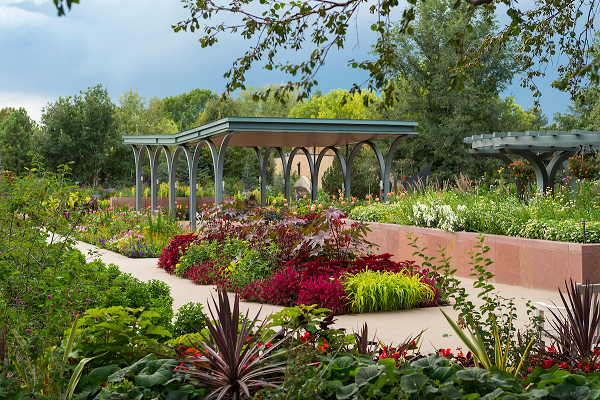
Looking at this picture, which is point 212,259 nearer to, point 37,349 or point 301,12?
point 301,12

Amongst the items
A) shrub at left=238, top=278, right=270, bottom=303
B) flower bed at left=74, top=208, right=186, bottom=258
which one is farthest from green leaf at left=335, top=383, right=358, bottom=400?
flower bed at left=74, top=208, right=186, bottom=258

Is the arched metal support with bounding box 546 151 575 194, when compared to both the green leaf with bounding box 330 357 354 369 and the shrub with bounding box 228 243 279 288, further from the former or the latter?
the green leaf with bounding box 330 357 354 369

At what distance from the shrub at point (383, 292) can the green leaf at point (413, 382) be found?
11.3 feet

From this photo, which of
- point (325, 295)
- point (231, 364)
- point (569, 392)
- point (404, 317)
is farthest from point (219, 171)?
point (569, 392)

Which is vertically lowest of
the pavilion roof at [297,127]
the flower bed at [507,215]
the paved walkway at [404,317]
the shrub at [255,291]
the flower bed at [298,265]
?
the paved walkway at [404,317]

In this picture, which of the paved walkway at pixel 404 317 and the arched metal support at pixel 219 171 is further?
the arched metal support at pixel 219 171

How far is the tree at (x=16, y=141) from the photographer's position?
1406 inches

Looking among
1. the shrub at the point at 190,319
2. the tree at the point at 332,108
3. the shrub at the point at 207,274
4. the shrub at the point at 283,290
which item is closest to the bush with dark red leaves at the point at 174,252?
the shrub at the point at 207,274

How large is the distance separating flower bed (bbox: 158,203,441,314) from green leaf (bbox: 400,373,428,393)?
3.39m

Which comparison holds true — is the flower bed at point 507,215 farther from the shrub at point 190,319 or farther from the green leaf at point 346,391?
the green leaf at point 346,391

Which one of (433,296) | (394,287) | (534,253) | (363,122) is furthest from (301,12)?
(363,122)

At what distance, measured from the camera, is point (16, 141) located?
120 feet

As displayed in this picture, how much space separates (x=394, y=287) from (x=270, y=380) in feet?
11.1

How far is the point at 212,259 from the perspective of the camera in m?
7.98
